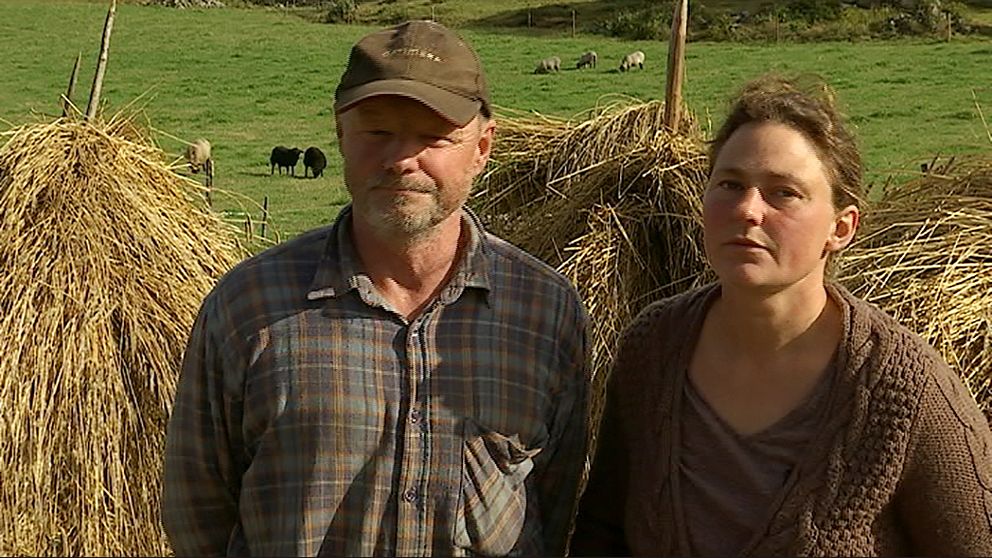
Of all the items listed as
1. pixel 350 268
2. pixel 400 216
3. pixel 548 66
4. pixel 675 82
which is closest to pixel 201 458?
pixel 350 268

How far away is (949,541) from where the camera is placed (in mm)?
1949

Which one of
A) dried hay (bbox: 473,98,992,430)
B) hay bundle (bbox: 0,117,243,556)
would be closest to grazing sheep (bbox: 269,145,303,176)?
dried hay (bbox: 473,98,992,430)

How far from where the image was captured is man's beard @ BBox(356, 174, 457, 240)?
205cm

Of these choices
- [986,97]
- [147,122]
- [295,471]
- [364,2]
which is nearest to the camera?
[295,471]

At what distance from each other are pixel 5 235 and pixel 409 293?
2303mm

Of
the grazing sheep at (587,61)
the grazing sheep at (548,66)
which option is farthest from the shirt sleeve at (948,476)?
the grazing sheep at (587,61)

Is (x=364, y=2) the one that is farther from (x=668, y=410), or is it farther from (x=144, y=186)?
(x=668, y=410)

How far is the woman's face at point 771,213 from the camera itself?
77.0 inches

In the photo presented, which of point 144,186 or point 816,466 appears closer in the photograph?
point 816,466

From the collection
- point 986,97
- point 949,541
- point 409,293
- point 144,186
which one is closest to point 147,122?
point 144,186

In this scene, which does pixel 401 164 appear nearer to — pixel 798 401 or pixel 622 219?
pixel 798 401

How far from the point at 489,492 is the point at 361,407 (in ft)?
0.85

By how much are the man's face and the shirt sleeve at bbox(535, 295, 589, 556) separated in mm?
341

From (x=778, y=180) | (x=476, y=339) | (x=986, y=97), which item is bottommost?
(x=986, y=97)
